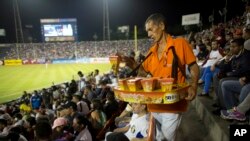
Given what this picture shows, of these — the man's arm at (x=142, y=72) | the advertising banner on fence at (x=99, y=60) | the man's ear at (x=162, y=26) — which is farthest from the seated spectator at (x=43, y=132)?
the advertising banner on fence at (x=99, y=60)

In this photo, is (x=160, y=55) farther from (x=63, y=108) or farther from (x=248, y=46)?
(x=63, y=108)

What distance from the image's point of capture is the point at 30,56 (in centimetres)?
5278

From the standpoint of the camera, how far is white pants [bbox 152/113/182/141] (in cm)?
296

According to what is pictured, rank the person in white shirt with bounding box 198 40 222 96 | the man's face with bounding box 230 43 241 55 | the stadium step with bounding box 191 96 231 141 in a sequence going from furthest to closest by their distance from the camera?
the person in white shirt with bounding box 198 40 222 96, the man's face with bounding box 230 43 241 55, the stadium step with bounding box 191 96 231 141

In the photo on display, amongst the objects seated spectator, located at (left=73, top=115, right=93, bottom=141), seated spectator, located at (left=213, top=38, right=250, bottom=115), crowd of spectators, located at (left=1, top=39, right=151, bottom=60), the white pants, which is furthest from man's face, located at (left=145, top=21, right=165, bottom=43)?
crowd of spectators, located at (left=1, top=39, right=151, bottom=60)

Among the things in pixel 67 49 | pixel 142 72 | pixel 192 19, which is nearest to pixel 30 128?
pixel 142 72

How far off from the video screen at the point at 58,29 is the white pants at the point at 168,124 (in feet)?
156

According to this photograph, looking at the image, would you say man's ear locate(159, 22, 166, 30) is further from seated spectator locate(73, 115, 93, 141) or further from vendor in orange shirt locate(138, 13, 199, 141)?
seated spectator locate(73, 115, 93, 141)

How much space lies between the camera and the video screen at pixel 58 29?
49156 mm

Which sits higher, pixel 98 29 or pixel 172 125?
pixel 98 29

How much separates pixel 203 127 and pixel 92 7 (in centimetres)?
6419

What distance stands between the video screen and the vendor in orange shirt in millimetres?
47545

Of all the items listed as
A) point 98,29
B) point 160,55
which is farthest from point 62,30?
point 160,55

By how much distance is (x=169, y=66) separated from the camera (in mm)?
3029
